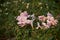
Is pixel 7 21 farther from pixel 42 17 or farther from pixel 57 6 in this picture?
pixel 57 6

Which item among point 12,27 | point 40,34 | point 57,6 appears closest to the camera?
point 40,34

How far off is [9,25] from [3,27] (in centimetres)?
12

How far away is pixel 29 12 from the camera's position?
363 cm

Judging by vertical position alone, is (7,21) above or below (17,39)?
above

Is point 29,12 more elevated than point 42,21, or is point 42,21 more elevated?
point 29,12

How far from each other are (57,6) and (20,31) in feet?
2.72

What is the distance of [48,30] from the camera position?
3230mm

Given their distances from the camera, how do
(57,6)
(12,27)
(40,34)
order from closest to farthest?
(40,34), (12,27), (57,6)

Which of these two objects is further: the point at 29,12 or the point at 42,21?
the point at 29,12

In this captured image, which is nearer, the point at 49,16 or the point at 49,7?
the point at 49,16

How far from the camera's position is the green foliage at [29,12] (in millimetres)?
3236

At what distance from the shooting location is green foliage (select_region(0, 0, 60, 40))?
3.24 m

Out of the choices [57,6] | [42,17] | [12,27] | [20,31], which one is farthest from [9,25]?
[57,6]

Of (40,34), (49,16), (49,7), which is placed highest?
(49,7)
